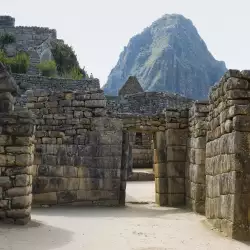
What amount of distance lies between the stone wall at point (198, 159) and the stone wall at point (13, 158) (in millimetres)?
4579

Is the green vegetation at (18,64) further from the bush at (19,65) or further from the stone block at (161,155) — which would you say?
the stone block at (161,155)

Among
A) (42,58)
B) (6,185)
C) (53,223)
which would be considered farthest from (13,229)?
(42,58)

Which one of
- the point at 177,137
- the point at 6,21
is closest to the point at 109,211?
the point at 177,137

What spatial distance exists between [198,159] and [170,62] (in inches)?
3431

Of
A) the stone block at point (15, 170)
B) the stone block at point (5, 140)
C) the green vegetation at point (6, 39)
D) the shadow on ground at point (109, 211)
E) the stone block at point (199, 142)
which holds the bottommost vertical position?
the shadow on ground at point (109, 211)

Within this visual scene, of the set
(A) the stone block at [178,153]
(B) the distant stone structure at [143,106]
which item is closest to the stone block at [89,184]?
(A) the stone block at [178,153]

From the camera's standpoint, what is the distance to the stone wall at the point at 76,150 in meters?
13.1

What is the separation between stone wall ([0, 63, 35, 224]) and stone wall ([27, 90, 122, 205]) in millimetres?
4173

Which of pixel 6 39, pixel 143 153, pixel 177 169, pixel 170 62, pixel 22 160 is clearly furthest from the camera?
pixel 170 62

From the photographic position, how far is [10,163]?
869 cm

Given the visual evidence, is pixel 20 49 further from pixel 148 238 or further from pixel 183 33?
pixel 183 33

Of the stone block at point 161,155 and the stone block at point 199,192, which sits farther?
the stone block at point 161,155

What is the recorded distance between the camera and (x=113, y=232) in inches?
340

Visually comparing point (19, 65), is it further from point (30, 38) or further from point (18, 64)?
point (30, 38)
